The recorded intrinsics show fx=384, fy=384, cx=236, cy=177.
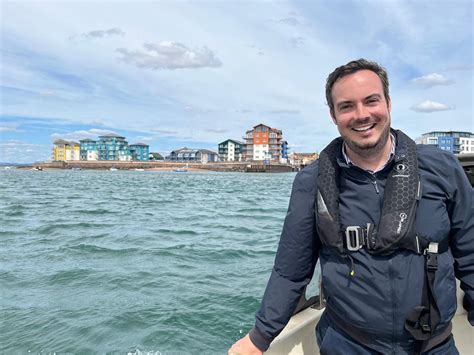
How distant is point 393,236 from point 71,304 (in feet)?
17.3

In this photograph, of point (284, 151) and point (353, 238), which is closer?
point (353, 238)

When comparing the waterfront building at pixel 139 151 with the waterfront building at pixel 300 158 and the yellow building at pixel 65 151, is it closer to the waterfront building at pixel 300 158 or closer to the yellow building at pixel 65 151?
the yellow building at pixel 65 151

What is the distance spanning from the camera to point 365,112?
1798 mm

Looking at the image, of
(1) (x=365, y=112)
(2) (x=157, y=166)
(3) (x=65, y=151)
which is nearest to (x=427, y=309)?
(1) (x=365, y=112)

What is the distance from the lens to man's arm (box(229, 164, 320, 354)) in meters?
1.91

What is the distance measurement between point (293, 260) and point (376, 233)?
1.45 ft

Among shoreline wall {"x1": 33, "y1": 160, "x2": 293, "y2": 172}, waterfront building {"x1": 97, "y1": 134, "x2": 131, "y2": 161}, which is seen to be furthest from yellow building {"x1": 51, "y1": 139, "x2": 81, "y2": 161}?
waterfront building {"x1": 97, "y1": 134, "x2": 131, "y2": 161}

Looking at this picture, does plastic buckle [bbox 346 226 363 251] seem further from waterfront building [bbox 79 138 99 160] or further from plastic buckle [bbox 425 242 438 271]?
waterfront building [bbox 79 138 99 160]

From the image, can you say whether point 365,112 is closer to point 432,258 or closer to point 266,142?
point 432,258

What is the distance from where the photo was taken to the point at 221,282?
21.9 ft

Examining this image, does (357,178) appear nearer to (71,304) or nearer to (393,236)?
(393,236)

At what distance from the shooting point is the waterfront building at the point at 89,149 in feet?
452

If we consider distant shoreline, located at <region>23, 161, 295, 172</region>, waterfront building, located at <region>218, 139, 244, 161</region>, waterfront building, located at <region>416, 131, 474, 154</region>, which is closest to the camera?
waterfront building, located at <region>416, 131, 474, 154</region>

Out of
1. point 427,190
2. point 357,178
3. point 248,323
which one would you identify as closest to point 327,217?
point 357,178
